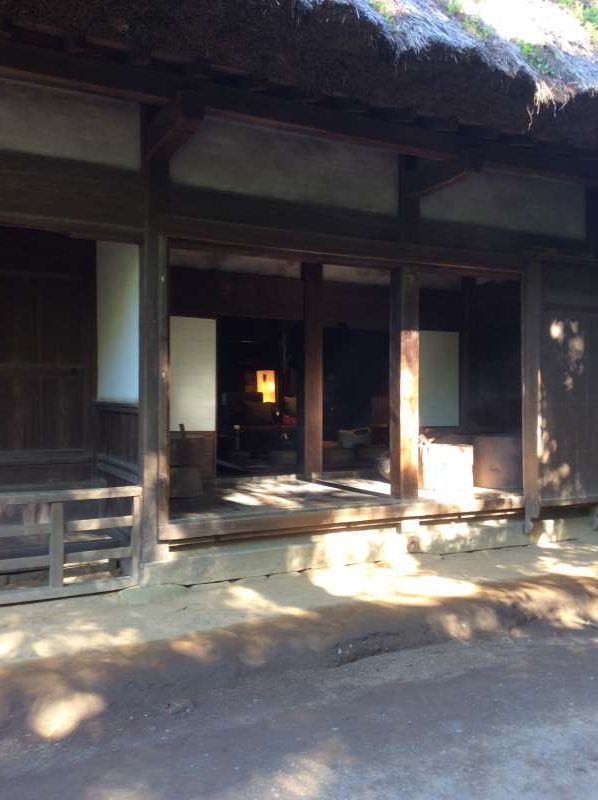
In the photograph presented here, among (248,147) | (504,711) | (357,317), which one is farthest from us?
(357,317)

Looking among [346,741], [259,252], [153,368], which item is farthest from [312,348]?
[346,741]

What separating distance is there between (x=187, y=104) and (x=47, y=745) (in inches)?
143

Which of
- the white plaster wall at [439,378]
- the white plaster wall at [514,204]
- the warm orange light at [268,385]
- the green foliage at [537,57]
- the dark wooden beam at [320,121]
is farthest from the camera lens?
the warm orange light at [268,385]

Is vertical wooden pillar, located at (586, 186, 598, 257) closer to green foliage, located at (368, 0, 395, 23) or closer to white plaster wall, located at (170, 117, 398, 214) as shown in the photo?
white plaster wall, located at (170, 117, 398, 214)

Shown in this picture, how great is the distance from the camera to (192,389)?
7.71 metres

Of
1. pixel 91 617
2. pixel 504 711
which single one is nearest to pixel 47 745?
pixel 91 617

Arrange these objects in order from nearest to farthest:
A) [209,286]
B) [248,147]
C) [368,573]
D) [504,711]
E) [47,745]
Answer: [47,745], [504,711], [248,147], [368,573], [209,286]

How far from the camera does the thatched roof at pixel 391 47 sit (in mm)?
3641

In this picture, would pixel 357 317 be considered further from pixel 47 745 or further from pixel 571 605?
pixel 47 745

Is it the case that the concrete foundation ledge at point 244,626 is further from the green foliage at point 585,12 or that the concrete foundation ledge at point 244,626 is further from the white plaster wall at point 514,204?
the green foliage at point 585,12

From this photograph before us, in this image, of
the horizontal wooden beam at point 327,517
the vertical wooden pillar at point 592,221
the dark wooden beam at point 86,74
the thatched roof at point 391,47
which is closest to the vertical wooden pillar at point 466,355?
the vertical wooden pillar at point 592,221

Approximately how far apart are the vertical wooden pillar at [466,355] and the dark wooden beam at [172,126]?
4935 mm

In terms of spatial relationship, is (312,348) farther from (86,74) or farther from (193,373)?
(86,74)

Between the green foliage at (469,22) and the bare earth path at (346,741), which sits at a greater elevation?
the green foliage at (469,22)
